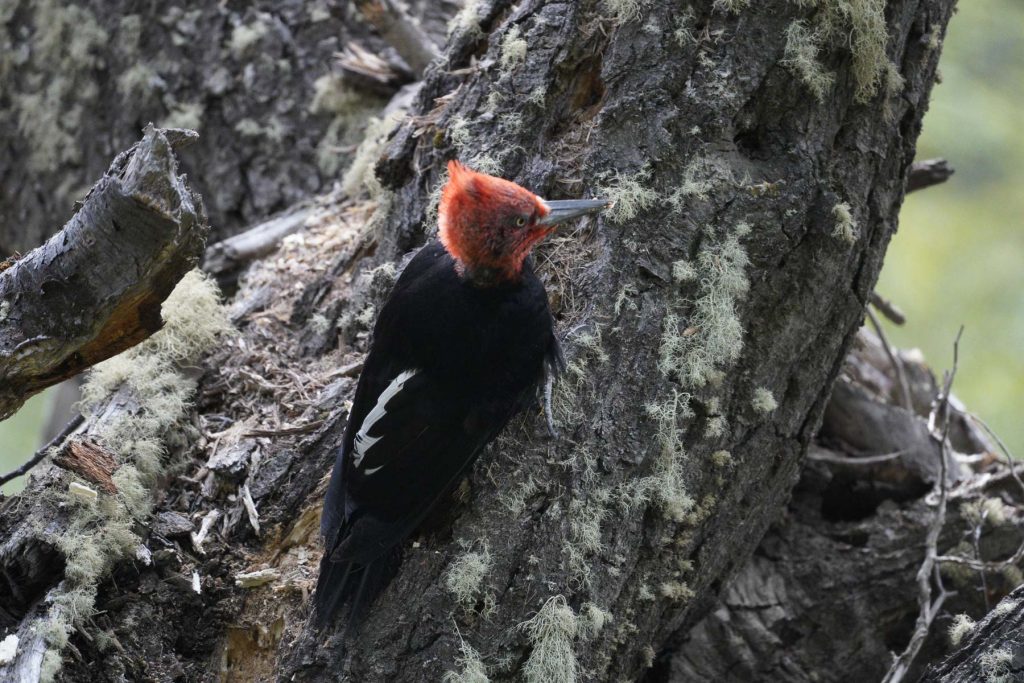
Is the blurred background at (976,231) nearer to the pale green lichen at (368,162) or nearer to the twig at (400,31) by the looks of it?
the twig at (400,31)

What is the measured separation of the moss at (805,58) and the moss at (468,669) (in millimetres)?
1515

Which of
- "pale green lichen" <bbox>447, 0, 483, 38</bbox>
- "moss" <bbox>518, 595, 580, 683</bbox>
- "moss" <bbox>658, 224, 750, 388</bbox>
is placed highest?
"pale green lichen" <bbox>447, 0, 483, 38</bbox>

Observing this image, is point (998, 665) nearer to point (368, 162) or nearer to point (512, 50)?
point (512, 50)

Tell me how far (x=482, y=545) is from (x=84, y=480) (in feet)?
3.11

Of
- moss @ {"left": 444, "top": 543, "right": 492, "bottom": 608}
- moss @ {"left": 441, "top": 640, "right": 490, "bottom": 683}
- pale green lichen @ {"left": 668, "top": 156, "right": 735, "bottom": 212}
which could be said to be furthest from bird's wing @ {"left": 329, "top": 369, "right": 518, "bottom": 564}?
pale green lichen @ {"left": 668, "top": 156, "right": 735, "bottom": 212}

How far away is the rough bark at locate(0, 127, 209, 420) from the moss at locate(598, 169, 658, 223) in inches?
37.2

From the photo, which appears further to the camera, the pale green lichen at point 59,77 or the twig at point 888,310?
the pale green lichen at point 59,77

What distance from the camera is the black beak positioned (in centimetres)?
211

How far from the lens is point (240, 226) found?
391 centimetres

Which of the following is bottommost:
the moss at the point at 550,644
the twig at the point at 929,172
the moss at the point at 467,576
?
the moss at the point at 550,644

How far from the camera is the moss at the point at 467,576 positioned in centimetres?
195

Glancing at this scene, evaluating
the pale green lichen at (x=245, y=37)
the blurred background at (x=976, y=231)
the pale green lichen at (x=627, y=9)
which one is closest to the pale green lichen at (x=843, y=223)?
the pale green lichen at (x=627, y=9)

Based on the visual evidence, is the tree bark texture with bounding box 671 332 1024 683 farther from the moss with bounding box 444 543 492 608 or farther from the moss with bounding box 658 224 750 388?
the moss with bounding box 444 543 492 608

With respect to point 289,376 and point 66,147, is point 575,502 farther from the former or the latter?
point 66,147
